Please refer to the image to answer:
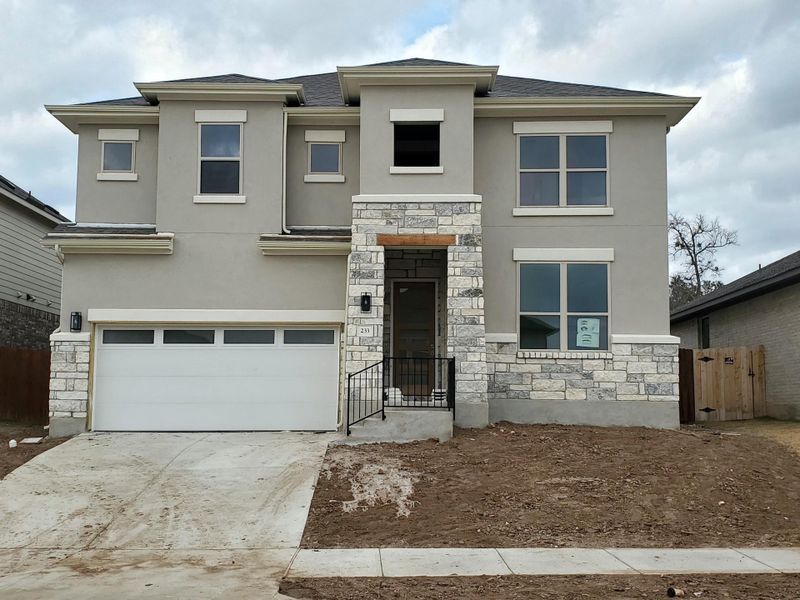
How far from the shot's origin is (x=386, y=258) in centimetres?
1527

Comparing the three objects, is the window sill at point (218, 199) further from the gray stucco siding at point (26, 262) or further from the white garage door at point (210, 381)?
the gray stucco siding at point (26, 262)

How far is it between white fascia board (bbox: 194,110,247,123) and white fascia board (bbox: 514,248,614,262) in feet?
19.1

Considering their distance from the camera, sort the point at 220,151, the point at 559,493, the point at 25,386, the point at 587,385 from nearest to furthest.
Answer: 1. the point at 559,493
2. the point at 587,385
3. the point at 220,151
4. the point at 25,386

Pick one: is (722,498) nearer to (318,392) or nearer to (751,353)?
(318,392)

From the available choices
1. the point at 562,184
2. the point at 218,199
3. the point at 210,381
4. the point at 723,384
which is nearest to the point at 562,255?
the point at 562,184

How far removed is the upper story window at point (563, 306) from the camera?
14.5 metres

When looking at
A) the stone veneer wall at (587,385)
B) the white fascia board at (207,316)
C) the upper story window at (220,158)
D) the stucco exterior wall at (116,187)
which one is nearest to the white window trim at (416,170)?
the white fascia board at (207,316)

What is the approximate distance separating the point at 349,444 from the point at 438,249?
14.0 ft

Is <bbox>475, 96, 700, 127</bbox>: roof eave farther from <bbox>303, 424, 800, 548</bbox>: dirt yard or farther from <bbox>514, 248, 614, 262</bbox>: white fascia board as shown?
<bbox>303, 424, 800, 548</bbox>: dirt yard

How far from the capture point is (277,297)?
14.7m

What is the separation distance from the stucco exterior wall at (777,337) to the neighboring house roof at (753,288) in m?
0.27

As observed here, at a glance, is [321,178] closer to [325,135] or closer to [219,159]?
[325,135]

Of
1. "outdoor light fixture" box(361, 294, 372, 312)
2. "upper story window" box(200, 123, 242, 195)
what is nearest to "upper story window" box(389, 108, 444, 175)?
"outdoor light fixture" box(361, 294, 372, 312)

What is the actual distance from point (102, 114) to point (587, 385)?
10.6 m
